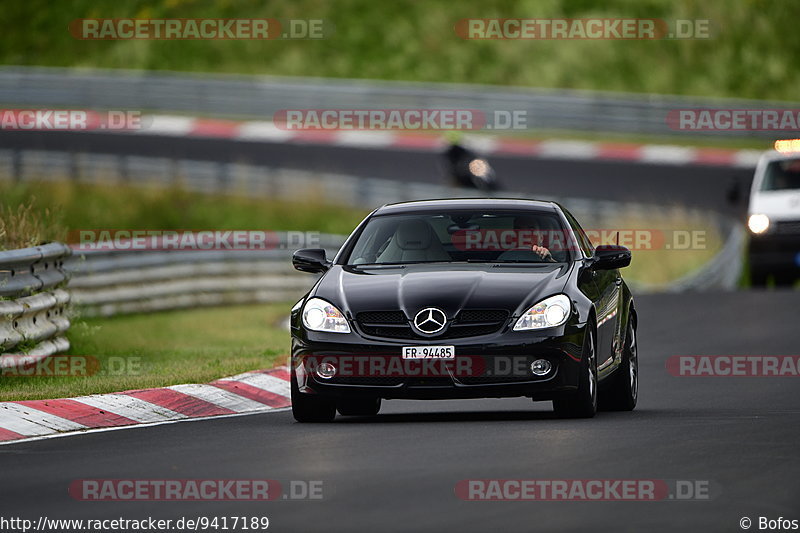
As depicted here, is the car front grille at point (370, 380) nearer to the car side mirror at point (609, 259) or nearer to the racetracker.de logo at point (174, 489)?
the car side mirror at point (609, 259)

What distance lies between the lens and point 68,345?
1567 cm

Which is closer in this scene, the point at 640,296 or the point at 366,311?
the point at 366,311

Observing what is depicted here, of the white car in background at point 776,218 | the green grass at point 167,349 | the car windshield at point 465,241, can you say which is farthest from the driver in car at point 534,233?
the white car in background at point 776,218

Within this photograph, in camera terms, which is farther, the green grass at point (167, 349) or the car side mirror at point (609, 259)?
the green grass at point (167, 349)

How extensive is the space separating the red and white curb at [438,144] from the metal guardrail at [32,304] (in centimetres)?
2624

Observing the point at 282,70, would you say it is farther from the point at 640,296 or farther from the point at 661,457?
the point at 661,457

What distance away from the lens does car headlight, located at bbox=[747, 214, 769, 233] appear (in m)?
25.6

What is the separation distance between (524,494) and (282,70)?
41.8 m

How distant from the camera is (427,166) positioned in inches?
1593

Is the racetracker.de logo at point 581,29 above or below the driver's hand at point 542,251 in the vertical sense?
above

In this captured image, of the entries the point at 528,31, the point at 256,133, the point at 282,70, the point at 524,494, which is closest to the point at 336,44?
the point at 282,70

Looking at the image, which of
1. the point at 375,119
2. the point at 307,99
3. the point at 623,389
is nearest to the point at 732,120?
the point at 375,119

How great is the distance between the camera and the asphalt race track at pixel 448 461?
7980mm

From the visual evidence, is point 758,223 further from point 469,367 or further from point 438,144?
point 438,144
